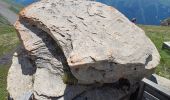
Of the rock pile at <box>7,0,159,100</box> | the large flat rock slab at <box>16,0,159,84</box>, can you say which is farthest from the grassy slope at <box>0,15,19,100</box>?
the large flat rock slab at <box>16,0,159,84</box>

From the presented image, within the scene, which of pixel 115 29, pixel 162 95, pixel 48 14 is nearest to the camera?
pixel 162 95

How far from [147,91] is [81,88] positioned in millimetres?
3340

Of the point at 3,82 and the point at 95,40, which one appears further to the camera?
the point at 3,82

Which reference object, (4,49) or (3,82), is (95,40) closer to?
(3,82)

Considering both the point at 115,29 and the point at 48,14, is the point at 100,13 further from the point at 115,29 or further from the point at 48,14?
the point at 48,14

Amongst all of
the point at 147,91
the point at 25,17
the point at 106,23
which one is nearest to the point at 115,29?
the point at 106,23

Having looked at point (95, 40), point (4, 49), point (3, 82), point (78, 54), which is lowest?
point (4, 49)

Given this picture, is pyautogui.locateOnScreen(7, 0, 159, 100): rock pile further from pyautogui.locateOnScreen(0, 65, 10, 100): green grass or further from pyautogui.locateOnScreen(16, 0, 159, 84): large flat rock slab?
pyautogui.locateOnScreen(0, 65, 10, 100): green grass

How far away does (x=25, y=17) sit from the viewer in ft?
70.4

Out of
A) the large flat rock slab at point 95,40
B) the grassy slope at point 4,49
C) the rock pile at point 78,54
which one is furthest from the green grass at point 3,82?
the large flat rock slab at point 95,40

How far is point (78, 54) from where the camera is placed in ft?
54.5

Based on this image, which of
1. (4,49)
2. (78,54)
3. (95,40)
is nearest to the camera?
(78,54)

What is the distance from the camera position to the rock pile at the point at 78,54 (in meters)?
16.8

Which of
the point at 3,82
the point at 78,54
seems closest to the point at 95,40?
the point at 78,54
